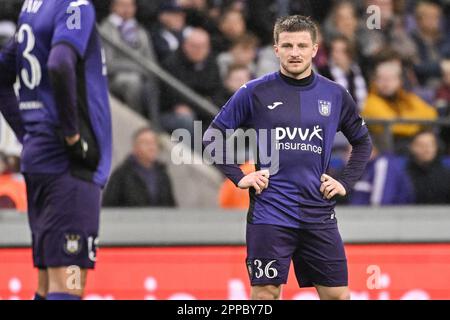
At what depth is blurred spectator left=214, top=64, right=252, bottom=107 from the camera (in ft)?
29.5

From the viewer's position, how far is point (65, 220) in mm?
5840

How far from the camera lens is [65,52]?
5.68 metres

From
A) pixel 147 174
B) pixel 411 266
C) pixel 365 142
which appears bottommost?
pixel 411 266

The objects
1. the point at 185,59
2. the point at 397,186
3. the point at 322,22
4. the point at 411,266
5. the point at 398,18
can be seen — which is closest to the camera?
the point at 411,266

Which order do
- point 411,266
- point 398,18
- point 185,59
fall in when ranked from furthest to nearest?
point 398,18
point 185,59
point 411,266

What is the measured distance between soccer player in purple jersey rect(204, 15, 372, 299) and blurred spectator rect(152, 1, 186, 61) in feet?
13.1

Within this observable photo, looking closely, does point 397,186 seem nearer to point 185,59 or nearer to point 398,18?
point 185,59

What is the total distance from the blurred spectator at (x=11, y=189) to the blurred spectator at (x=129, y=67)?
1251 mm

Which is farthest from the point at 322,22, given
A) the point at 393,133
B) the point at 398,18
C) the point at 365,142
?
the point at 365,142

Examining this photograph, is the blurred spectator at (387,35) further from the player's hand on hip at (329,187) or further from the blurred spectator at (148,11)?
the player's hand on hip at (329,187)

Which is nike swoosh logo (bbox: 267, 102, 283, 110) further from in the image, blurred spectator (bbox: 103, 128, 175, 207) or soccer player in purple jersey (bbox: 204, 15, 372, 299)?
blurred spectator (bbox: 103, 128, 175, 207)

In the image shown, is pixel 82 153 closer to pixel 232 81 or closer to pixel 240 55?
pixel 232 81

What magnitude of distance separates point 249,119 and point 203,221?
7.60 feet

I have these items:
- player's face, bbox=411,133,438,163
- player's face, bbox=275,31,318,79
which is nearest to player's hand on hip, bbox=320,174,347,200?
player's face, bbox=275,31,318,79
